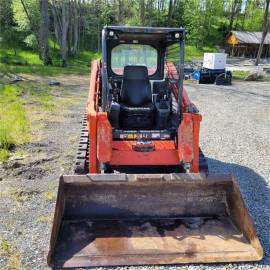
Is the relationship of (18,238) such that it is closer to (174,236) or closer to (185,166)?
(174,236)

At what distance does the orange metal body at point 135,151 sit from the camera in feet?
16.6

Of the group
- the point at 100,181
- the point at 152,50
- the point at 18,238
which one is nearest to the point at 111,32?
the point at 152,50

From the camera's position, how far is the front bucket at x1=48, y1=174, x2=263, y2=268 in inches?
155

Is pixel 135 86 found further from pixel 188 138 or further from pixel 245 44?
pixel 245 44

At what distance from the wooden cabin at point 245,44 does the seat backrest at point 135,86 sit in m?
44.6

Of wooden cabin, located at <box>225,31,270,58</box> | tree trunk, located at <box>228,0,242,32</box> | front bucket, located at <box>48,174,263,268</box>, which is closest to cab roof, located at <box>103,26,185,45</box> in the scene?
front bucket, located at <box>48,174,263,268</box>

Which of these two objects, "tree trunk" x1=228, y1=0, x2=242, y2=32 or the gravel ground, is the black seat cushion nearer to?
the gravel ground

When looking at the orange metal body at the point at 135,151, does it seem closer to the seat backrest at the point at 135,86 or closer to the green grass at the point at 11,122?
the seat backrest at the point at 135,86

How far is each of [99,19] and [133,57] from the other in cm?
4312

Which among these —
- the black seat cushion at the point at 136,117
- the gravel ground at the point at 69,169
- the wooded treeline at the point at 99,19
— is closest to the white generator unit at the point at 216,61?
A: the gravel ground at the point at 69,169

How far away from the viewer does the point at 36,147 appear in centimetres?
748

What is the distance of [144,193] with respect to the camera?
15.2 feet

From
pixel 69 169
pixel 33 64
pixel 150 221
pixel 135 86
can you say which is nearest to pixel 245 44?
pixel 33 64

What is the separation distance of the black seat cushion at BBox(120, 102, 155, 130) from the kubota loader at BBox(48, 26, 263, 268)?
2 centimetres
